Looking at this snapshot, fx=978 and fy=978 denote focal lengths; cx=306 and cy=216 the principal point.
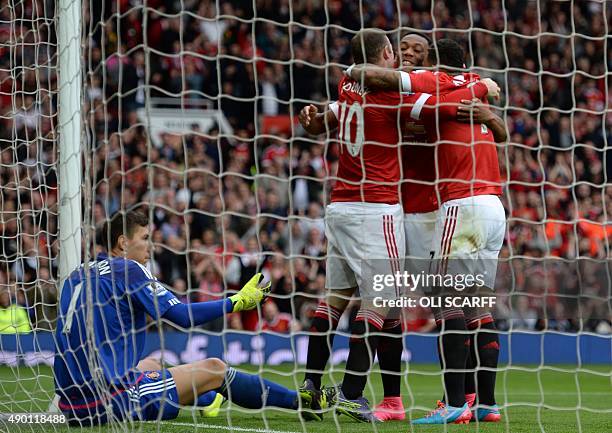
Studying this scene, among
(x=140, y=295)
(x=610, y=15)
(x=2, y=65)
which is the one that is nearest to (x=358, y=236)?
(x=140, y=295)

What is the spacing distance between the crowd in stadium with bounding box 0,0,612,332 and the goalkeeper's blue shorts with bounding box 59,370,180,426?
1.39 meters

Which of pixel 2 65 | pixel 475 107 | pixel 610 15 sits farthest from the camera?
pixel 610 15

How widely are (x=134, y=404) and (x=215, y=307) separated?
60cm

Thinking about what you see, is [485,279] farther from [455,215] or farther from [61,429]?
[61,429]

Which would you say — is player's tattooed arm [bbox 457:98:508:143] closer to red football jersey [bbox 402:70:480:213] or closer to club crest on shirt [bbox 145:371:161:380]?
red football jersey [bbox 402:70:480:213]

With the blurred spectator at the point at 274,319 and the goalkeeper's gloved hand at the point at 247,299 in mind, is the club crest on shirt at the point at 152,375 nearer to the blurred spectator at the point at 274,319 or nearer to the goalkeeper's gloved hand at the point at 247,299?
the goalkeeper's gloved hand at the point at 247,299

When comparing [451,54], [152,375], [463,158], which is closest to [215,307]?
[152,375]

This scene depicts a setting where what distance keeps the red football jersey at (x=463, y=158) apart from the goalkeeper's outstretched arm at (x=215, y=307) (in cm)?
115

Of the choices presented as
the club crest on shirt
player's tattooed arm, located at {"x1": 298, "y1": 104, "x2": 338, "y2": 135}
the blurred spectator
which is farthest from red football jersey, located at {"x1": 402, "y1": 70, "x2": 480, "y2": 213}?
the blurred spectator

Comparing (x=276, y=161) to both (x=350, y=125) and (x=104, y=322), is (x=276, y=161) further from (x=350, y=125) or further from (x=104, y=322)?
(x=104, y=322)

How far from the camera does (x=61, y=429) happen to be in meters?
4.72

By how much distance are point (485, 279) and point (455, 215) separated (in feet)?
1.25

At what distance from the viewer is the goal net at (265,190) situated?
5000 millimetres

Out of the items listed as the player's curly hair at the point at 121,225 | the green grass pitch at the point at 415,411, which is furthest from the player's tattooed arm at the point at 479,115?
the player's curly hair at the point at 121,225
